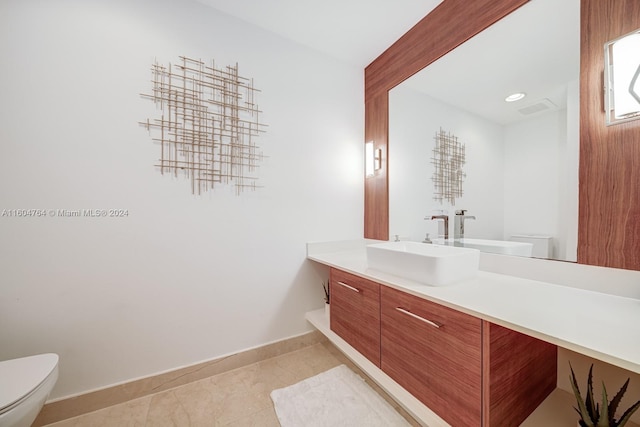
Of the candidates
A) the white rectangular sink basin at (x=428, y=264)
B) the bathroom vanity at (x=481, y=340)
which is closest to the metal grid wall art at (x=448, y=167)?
the white rectangular sink basin at (x=428, y=264)

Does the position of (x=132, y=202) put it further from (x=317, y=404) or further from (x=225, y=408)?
(x=317, y=404)

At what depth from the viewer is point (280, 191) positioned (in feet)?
6.15

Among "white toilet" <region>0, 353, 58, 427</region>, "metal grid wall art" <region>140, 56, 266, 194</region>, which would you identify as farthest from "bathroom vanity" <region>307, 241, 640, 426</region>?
"white toilet" <region>0, 353, 58, 427</region>

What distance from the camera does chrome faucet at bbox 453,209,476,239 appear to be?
1.58m

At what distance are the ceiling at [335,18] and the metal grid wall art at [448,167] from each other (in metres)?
0.86

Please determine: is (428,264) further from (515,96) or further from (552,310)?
(515,96)

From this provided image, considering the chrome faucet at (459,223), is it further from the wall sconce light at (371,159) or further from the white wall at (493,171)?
the wall sconce light at (371,159)

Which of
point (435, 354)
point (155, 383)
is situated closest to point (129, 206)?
point (155, 383)

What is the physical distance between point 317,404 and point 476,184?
1.66m

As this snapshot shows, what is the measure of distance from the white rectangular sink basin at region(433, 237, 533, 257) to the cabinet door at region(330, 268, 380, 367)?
718 millimetres

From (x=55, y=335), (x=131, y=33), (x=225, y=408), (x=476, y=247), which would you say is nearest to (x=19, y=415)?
(x=55, y=335)

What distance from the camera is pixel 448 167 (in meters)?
1.67

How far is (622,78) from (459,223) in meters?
0.94

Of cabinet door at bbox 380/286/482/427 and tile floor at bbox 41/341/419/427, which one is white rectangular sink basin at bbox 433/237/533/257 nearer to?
cabinet door at bbox 380/286/482/427
